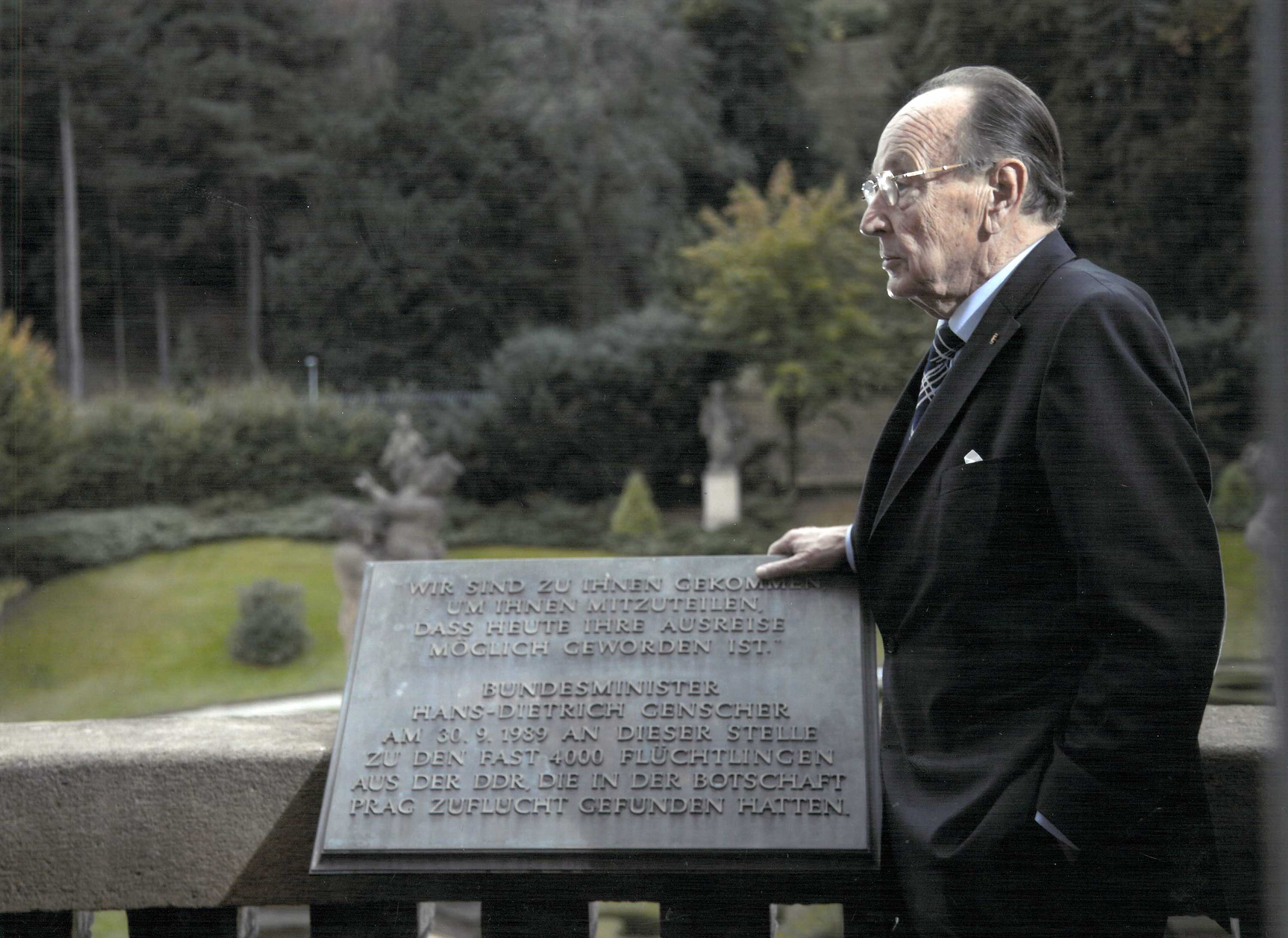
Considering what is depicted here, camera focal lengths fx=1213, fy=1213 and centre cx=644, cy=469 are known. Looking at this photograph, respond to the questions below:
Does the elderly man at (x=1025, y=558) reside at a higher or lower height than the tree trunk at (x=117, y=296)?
higher

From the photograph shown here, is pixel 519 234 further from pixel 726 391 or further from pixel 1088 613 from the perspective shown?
pixel 1088 613

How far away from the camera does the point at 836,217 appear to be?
17.5 m

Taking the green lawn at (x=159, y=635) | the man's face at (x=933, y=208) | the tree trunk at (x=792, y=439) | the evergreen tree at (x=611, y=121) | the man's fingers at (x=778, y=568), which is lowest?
the green lawn at (x=159, y=635)

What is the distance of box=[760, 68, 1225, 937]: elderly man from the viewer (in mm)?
1564

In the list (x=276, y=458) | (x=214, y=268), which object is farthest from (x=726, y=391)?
(x=214, y=268)

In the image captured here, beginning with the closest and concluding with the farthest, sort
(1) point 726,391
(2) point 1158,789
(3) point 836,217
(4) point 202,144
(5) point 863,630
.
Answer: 1. (2) point 1158,789
2. (5) point 863,630
3. (3) point 836,217
4. (1) point 726,391
5. (4) point 202,144

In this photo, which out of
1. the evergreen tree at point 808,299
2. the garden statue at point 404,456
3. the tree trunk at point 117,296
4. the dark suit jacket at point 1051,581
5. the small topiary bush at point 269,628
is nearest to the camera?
the dark suit jacket at point 1051,581

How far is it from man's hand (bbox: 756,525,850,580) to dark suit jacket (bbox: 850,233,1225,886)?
282 mm

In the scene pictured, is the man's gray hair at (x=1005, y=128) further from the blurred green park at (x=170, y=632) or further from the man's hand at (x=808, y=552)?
the blurred green park at (x=170, y=632)

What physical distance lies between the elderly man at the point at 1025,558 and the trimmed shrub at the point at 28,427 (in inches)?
645

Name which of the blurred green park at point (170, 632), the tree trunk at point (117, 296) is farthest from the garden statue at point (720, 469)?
the tree trunk at point (117, 296)

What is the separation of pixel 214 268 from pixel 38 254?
282cm

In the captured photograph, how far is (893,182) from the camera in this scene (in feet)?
6.18

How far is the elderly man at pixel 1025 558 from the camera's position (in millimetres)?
1564
